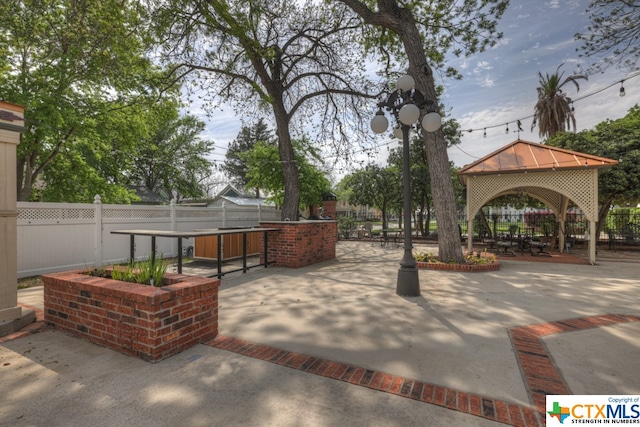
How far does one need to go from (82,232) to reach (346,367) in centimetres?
807

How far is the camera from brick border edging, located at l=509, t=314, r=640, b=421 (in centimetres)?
222

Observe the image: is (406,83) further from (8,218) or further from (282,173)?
(282,173)

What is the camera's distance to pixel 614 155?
11266mm

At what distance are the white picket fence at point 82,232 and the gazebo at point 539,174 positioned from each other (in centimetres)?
1000

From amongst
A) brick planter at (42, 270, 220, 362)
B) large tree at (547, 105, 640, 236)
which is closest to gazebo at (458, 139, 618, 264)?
large tree at (547, 105, 640, 236)

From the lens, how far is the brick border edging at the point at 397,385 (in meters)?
1.99

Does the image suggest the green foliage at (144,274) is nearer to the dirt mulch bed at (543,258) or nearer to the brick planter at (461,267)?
the brick planter at (461,267)

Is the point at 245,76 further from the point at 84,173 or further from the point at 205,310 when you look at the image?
the point at 205,310

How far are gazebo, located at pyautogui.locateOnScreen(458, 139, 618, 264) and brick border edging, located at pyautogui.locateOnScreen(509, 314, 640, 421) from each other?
5.84 metres

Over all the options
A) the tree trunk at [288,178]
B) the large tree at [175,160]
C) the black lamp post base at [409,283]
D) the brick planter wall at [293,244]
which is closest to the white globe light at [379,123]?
the black lamp post base at [409,283]

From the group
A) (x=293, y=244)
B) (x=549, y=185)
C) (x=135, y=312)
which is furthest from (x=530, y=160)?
(x=135, y=312)

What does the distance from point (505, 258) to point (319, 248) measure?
611 centimetres

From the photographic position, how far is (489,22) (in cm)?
881

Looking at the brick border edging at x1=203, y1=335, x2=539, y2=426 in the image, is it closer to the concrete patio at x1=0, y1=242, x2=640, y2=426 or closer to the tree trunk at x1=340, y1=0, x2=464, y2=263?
the concrete patio at x1=0, y1=242, x2=640, y2=426
